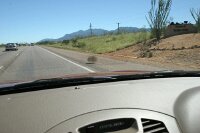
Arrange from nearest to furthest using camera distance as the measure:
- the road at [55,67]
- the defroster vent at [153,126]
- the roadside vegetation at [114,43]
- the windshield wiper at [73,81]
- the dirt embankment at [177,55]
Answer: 1. the defroster vent at [153,126]
2. the windshield wiper at [73,81]
3. the road at [55,67]
4. the dirt embankment at [177,55]
5. the roadside vegetation at [114,43]

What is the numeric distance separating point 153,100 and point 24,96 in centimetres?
100

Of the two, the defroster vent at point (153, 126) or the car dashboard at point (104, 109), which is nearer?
the car dashboard at point (104, 109)

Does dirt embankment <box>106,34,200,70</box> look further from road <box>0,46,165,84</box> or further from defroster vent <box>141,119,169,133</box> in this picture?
defroster vent <box>141,119,169,133</box>

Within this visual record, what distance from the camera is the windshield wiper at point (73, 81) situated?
10.4ft

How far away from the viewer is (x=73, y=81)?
11.5 ft

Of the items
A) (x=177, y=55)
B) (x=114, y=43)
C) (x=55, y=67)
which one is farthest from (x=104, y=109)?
(x=114, y=43)

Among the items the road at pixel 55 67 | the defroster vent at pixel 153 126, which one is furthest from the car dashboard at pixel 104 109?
the road at pixel 55 67

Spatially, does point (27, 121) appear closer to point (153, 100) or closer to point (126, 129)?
point (126, 129)

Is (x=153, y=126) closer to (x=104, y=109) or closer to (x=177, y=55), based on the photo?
(x=104, y=109)

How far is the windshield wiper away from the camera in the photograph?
3.17 metres

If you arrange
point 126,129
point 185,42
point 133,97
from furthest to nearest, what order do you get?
point 185,42
point 133,97
point 126,129

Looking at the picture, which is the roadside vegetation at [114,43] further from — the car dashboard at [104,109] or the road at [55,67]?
the car dashboard at [104,109]

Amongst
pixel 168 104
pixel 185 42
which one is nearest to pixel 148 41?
pixel 185 42

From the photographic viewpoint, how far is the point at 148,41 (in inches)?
1630
